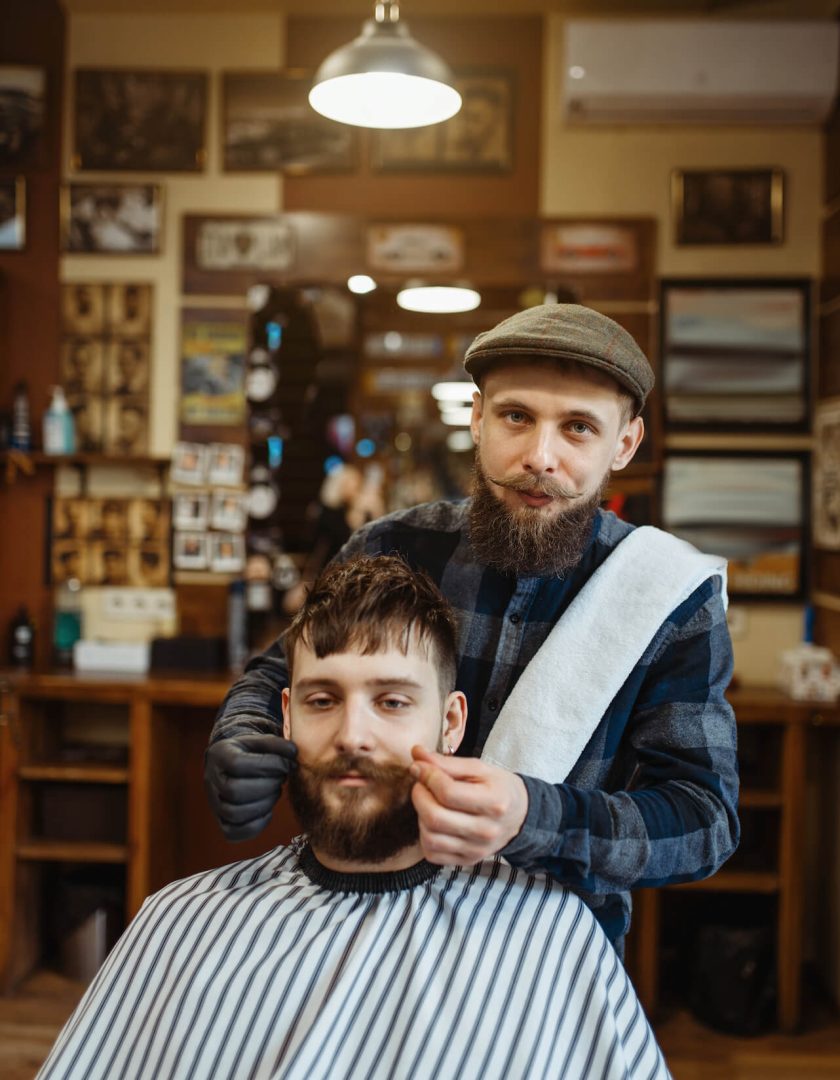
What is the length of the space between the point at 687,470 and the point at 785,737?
895 mm

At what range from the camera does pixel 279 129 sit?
11.5 ft

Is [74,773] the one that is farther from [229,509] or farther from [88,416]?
[88,416]

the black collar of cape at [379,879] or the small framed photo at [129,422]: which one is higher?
the small framed photo at [129,422]

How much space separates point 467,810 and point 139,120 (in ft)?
10.1

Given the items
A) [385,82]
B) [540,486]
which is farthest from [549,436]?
[385,82]

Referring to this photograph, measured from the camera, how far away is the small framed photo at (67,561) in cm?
362

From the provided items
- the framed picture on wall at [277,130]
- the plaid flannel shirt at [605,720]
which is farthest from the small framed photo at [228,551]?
the plaid flannel shirt at [605,720]

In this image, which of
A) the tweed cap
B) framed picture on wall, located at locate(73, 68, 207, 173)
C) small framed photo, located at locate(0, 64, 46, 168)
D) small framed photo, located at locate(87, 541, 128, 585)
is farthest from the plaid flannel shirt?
small framed photo, located at locate(0, 64, 46, 168)

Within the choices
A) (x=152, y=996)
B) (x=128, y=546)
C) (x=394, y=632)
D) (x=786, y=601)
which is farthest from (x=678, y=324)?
(x=152, y=996)

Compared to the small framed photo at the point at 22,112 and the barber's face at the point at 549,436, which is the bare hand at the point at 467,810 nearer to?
the barber's face at the point at 549,436

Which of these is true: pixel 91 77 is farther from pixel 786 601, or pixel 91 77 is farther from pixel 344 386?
pixel 786 601

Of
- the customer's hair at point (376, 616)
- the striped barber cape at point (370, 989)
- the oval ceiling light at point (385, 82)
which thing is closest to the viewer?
the striped barber cape at point (370, 989)

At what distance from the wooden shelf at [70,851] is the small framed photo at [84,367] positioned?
1.43 meters

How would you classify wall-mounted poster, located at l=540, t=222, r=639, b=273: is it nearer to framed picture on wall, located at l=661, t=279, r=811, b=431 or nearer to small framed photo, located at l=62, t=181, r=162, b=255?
framed picture on wall, located at l=661, t=279, r=811, b=431
